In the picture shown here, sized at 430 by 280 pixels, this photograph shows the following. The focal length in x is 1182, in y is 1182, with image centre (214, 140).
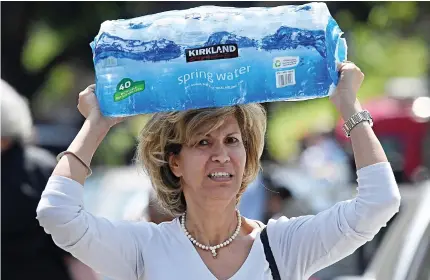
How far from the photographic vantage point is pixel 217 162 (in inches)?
137

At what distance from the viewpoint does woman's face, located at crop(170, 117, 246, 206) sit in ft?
11.4

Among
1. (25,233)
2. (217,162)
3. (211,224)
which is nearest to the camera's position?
(217,162)

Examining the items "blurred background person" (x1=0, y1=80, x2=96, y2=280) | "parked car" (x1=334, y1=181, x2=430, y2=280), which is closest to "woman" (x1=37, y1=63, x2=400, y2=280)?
"parked car" (x1=334, y1=181, x2=430, y2=280)

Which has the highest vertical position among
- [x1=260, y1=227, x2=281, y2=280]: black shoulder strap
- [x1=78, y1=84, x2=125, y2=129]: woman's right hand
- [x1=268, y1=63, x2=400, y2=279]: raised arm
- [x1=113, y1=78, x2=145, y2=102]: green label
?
[x1=113, y1=78, x2=145, y2=102]: green label

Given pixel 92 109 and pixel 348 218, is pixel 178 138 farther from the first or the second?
pixel 348 218

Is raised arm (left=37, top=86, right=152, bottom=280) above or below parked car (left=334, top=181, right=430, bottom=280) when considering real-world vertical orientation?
above

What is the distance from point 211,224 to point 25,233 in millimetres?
2642

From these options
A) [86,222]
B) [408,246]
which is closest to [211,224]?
[86,222]

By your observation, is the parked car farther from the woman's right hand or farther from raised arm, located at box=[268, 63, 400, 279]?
the woman's right hand

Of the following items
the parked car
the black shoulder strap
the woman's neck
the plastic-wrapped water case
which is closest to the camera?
the plastic-wrapped water case

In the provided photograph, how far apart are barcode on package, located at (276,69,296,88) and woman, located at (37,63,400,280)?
0.57ft

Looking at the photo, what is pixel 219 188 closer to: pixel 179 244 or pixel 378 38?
pixel 179 244

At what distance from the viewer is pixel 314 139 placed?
16312mm

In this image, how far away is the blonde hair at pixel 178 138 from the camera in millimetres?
3488
